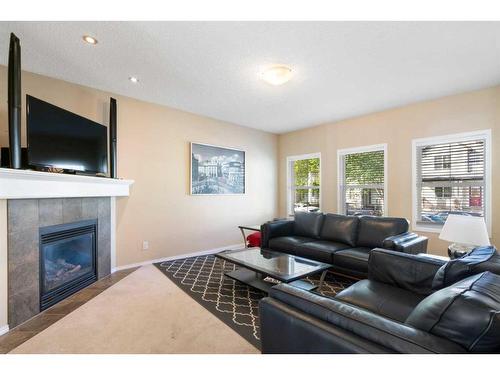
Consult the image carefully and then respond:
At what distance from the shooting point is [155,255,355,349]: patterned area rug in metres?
2.17

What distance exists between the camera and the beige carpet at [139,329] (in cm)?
182

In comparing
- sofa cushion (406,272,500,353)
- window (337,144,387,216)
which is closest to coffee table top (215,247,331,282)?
sofa cushion (406,272,500,353)

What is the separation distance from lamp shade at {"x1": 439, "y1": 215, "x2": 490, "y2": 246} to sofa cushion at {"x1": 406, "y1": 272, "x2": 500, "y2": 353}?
1.32m

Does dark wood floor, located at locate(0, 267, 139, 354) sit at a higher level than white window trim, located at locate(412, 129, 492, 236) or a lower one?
lower

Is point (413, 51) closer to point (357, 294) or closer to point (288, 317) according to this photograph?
point (357, 294)

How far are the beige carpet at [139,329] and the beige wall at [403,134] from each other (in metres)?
3.39

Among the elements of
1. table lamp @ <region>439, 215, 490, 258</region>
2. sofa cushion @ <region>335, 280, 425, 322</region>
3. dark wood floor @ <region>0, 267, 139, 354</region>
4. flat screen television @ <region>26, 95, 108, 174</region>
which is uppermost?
flat screen television @ <region>26, 95, 108, 174</region>

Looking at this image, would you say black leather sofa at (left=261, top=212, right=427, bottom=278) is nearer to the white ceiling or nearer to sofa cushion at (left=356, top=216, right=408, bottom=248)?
sofa cushion at (left=356, top=216, right=408, bottom=248)

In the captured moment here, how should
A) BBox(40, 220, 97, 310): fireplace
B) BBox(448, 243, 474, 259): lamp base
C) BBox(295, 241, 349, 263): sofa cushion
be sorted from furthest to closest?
1. BBox(295, 241, 349, 263): sofa cushion
2. BBox(40, 220, 97, 310): fireplace
3. BBox(448, 243, 474, 259): lamp base

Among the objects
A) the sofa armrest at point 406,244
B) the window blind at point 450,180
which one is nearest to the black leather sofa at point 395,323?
the sofa armrest at point 406,244

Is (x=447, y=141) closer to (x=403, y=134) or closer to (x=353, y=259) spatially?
(x=403, y=134)
